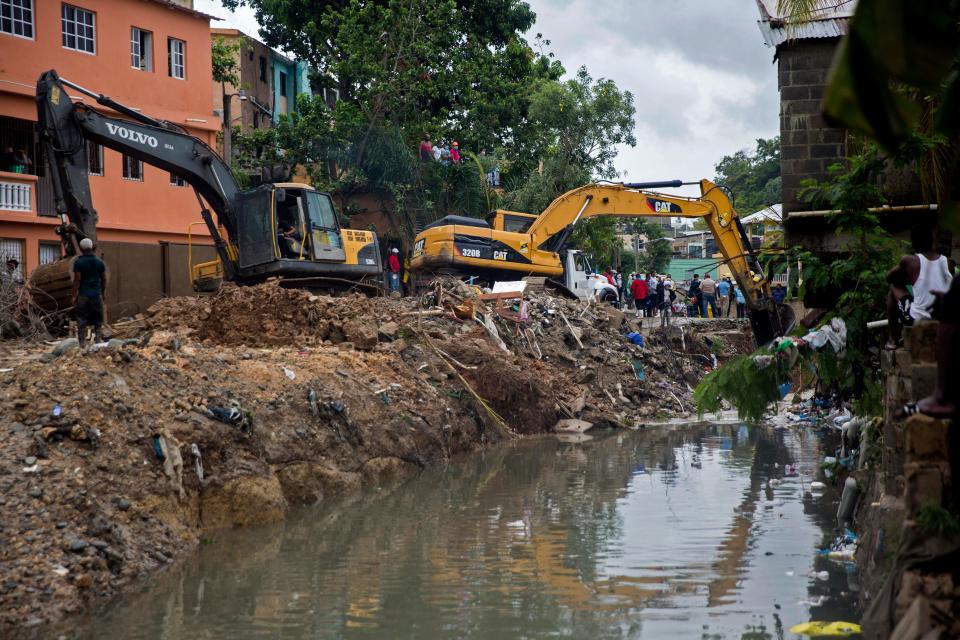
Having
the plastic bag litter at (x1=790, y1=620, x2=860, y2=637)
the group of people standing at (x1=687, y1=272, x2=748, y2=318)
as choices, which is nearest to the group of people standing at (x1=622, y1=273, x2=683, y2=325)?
the group of people standing at (x1=687, y1=272, x2=748, y2=318)

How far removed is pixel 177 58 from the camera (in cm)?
3131

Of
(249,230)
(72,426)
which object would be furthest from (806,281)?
(249,230)

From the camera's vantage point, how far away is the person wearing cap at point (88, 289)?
1545 cm

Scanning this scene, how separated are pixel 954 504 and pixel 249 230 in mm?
17465

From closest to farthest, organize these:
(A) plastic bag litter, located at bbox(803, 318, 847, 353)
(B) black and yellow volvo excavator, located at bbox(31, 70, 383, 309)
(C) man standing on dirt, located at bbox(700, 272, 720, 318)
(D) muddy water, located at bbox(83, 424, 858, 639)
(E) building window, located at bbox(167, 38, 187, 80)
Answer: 1. (D) muddy water, located at bbox(83, 424, 858, 639)
2. (A) plastic bag litter, located at bbox(803, 318, 847, 353)
3. (B) black and yellow volvo excavator, located at bbox(31, 70, 383, 309)
4. (E) building window, located at bbox(167, 38, 187, 80)
5. (C) man standing on dirt, located at bbox(700, 272, 720, 318)

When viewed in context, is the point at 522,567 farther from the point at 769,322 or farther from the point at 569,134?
the point at 569,134

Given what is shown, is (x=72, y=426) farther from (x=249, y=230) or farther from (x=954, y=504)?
(x=249, y=230)

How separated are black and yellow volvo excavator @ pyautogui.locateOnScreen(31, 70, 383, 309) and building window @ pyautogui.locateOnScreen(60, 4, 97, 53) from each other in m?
7.79

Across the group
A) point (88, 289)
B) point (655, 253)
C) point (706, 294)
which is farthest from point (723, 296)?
point (88, 289)

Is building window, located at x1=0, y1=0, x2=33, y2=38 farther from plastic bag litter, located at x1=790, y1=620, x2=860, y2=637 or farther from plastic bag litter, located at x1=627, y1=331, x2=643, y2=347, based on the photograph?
plastic bag litter, located at x1=790, y1=620, x2=860, y2=637

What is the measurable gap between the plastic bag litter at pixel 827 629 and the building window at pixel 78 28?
25.6 metres

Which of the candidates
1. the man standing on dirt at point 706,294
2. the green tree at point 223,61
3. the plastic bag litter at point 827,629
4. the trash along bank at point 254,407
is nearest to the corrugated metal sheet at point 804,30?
the trash along bank at point 254,407

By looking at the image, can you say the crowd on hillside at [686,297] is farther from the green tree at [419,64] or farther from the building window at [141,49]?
the building window at [141,49]

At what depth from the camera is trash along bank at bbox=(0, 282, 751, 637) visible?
9602 mm
